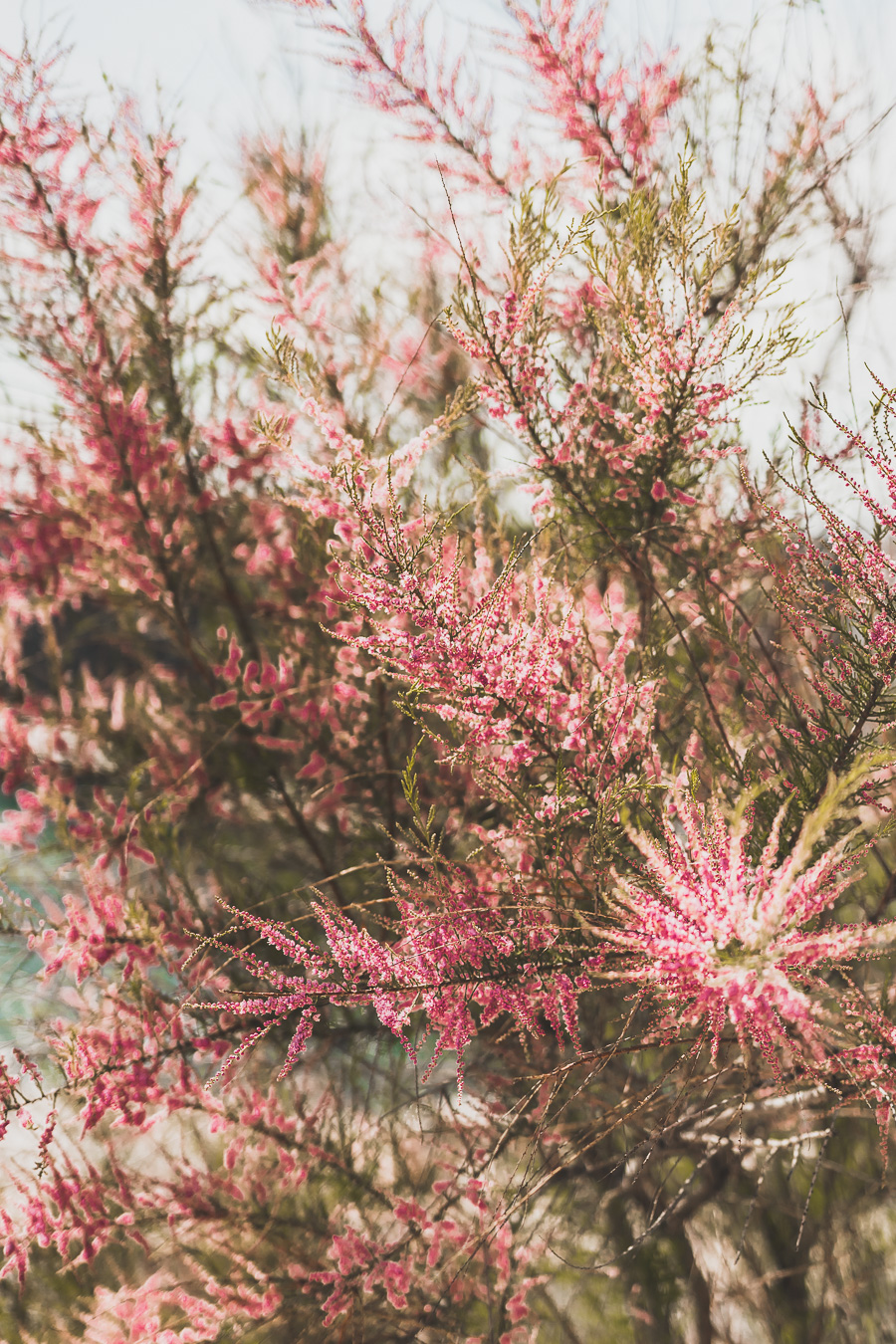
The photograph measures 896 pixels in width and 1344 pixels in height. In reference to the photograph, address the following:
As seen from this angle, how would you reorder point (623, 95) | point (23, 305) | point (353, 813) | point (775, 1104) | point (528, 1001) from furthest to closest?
point (353, 813) → point (23, 305) → point (623, 95) → point (775, 1104) → point (528, 1001)

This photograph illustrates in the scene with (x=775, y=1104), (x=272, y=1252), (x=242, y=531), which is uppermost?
(x=242, y=531)

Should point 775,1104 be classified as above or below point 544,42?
below

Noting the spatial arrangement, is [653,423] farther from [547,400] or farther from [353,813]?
[353,813]

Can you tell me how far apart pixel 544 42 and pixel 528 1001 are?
1.76 meters

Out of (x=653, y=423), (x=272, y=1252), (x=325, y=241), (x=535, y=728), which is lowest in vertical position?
(x=272, y=1252)

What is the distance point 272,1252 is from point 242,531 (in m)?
2.07

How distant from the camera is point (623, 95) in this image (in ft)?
5.59

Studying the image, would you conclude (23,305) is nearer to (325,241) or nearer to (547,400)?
(325,241)

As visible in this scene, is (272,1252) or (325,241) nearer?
(272,1252)

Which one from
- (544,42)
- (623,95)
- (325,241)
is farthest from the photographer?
(325,241)

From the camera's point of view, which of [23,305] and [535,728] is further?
[23,305]

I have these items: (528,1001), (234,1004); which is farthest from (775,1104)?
(234,1004)

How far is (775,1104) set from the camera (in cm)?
144

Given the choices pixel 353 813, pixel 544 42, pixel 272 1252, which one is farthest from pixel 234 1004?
pixel 544 42
